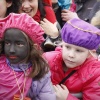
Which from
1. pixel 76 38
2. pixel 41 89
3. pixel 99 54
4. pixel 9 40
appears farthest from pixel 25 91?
pixel 99 54

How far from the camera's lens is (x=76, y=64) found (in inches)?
97.3

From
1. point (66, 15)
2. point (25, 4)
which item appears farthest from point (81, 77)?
point (66, 15)

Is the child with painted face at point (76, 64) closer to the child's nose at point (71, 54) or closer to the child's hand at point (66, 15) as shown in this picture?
the child's nose at point (71, 54)

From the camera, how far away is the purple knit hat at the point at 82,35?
7.83 feet

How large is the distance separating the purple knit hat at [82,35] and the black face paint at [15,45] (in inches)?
14.6

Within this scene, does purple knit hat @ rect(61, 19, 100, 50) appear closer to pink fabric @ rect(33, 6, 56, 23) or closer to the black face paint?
the black face paint

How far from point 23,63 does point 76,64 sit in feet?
1.40

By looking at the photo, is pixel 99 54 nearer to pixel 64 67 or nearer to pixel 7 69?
pixel 64 67

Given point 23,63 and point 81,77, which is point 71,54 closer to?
point 81,77

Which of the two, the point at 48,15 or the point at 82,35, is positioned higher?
the point at 82,35

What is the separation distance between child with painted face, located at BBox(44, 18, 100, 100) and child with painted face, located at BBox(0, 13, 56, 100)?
219 millimetres

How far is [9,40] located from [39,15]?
102cm

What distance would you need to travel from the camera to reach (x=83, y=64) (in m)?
2.53

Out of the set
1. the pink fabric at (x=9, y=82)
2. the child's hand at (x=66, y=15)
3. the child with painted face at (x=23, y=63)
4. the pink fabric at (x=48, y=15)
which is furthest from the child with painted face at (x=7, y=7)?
the child's hand at (x=66, y=15)
